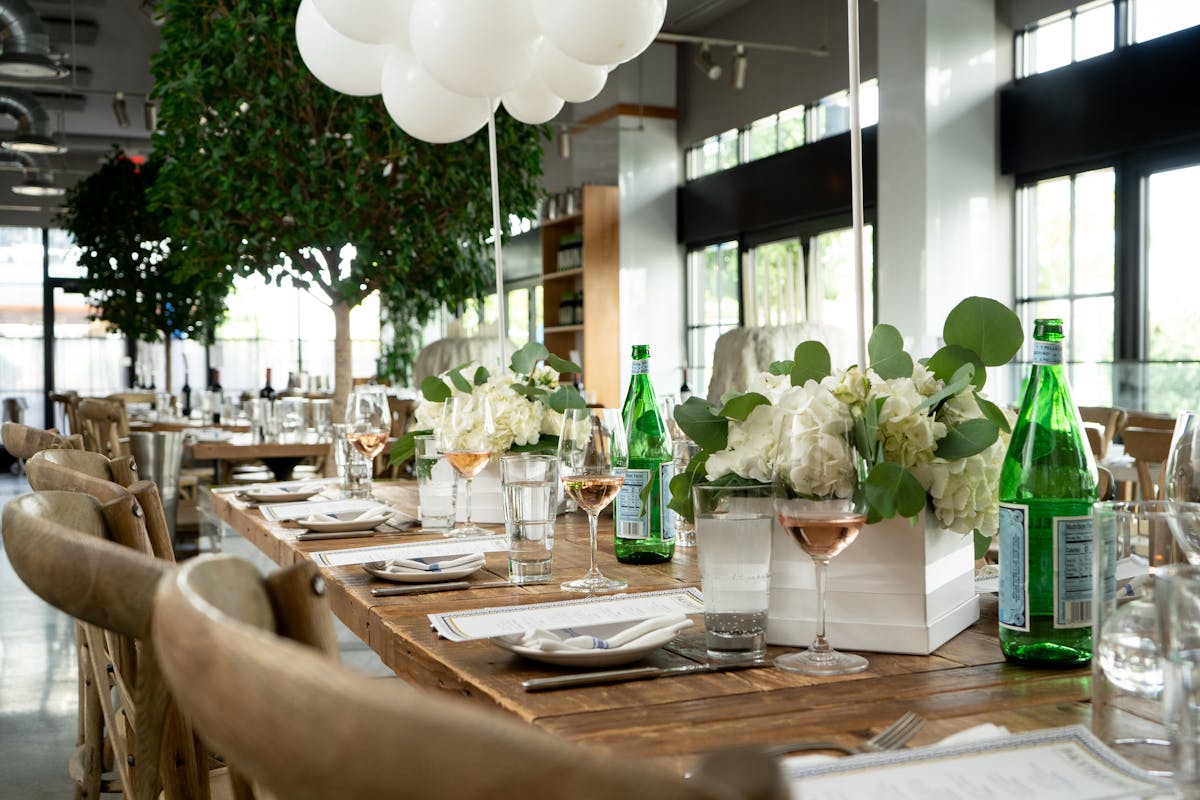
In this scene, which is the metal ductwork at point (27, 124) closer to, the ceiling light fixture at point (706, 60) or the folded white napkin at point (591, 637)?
the ceiling light fixture at point (706, 60)

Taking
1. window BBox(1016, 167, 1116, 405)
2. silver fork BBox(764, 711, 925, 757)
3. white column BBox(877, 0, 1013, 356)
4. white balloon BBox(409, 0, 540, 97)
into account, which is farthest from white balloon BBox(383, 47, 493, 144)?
white column BBox(877, 0, 1013, 356)

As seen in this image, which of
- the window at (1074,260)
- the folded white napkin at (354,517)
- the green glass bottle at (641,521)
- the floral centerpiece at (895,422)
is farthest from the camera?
the window at (1074,260)

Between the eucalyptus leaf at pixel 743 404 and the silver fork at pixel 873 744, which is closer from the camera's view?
the silver fork at pixel 873 744

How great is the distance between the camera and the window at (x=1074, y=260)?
638 centimetres

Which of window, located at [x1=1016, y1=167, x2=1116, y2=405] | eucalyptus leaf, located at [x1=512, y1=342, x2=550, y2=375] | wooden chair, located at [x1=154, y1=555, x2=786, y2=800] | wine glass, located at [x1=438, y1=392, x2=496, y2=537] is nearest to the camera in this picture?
wooden chair, located at [x1=154, y1=555, x2=786, y2=800]

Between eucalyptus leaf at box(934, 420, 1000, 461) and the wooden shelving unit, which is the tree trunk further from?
the wooden shelving unit

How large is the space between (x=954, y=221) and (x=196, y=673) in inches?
275

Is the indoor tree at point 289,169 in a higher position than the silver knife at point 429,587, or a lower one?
higher

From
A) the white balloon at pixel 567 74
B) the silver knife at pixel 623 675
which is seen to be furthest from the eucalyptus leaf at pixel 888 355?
the white balloon at pixel 567 74

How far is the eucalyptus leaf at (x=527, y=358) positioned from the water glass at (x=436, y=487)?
0.88 feet

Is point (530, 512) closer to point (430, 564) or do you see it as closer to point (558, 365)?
point (430, 564)

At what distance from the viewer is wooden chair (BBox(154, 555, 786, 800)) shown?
0.34 meters

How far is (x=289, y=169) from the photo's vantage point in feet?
13.8

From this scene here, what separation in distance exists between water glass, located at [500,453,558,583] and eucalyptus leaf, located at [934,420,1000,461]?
52 cm
